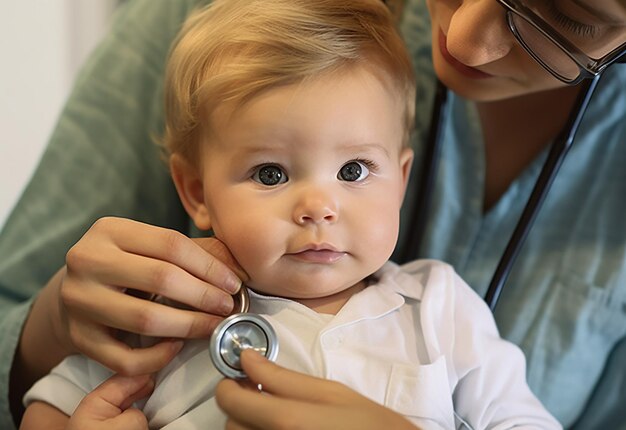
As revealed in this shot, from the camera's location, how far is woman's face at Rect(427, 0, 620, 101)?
88cm

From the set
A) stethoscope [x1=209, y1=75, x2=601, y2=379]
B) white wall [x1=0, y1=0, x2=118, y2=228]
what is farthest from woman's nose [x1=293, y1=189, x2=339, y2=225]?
→ white wall [x1=0, y1=0, x2=118, y2=228]

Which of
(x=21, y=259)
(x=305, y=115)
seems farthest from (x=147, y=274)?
(x=21, y=259)

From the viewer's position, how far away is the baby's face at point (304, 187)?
83cm

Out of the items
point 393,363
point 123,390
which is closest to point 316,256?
point 393,363

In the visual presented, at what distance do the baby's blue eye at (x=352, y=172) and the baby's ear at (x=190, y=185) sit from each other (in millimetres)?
189

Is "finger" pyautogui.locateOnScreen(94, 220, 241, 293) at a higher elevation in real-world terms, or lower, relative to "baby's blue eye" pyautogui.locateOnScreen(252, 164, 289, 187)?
lower

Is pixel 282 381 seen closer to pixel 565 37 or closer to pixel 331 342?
pixel 331 342

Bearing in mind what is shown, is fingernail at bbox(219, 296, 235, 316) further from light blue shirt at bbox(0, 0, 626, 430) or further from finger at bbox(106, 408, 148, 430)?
light blue shirt at bbox(0, 0, 626, 430)

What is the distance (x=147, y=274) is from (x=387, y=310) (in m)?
0.28

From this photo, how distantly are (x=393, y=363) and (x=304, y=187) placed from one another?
216 mm

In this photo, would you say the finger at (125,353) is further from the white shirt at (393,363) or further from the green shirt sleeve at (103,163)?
the green shirt sleeve at (103,163)

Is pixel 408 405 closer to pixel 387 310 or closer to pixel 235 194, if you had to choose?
pixel 387 310

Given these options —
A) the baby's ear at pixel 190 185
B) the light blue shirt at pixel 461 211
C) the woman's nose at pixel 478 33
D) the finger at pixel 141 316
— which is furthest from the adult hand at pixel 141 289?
the woman's nose at pixel 478 33

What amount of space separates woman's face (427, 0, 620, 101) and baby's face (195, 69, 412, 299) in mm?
117
